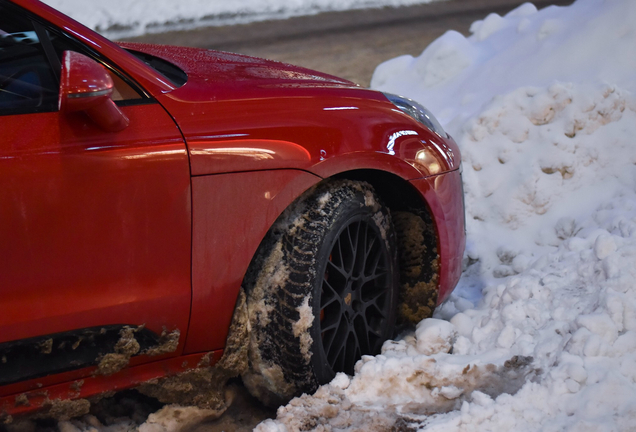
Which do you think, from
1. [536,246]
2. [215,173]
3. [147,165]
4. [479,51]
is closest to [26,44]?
[147,165]

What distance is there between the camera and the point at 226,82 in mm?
2146

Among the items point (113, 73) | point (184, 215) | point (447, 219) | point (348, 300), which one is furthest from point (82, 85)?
point (447, 219)

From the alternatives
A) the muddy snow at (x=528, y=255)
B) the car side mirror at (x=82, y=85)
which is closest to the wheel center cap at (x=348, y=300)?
the muddy snow at (x=528, y=255)

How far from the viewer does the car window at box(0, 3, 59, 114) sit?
1728mm

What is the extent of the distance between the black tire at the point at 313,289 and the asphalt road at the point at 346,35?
4.24 m

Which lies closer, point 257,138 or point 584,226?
point 257,138

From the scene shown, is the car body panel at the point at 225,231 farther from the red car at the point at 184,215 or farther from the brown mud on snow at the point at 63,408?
the brown mud on snow at the point at 63,408

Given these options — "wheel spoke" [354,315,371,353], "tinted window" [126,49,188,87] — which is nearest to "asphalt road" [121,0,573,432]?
"tinted window" [126,49,188,87]

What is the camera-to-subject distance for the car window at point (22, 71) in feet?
5.67

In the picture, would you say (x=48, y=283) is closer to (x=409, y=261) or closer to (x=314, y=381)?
(x=314, y=381)

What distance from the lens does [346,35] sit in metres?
8.21

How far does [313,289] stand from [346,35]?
6.62 metres

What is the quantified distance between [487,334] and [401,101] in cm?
107

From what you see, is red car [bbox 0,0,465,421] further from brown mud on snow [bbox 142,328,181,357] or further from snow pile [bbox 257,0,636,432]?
snow pile [bbox 257,0,636,432]
